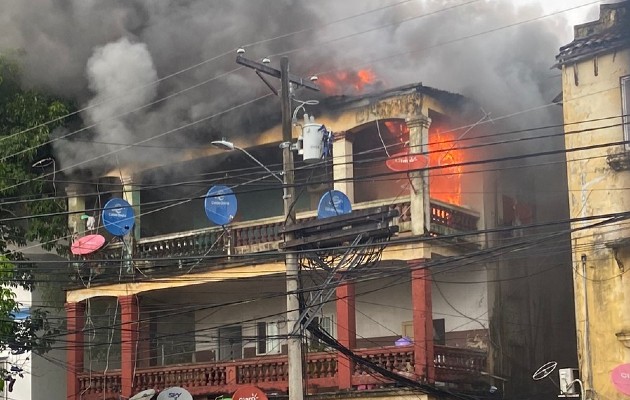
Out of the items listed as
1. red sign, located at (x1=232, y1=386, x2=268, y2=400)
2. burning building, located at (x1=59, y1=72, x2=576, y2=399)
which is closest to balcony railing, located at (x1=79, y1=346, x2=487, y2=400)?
burning building, located at (x1=59, y1=72, x2=576, y2=399)

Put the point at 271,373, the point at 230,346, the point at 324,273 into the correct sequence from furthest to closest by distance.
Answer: the point at 230,346 < the point at 271,373 < the point at 324,273

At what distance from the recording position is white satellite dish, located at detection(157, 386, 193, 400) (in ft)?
80.2

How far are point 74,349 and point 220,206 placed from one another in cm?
578

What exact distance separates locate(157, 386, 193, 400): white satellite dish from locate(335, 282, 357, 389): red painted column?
3570mm

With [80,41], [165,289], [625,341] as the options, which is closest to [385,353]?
[625,341]

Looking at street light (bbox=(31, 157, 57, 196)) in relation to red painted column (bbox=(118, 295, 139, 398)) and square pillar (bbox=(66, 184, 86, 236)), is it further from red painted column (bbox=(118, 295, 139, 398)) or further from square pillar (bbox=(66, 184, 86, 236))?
red painted column (bbox=(118, 295, 139, 398))

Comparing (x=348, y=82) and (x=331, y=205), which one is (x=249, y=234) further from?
(x=348, y=82)

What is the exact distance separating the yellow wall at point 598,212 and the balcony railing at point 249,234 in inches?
125

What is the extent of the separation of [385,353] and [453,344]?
101 inches

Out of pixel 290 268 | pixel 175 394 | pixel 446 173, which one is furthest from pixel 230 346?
pixel 290 268

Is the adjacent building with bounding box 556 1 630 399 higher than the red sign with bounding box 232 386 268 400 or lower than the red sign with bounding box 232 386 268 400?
higher

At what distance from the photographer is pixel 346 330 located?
75.6 feet

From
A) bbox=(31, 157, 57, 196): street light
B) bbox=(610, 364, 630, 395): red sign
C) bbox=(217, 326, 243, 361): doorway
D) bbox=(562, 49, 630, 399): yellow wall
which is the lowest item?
bbox=(610, 364, 630, 395): red sign

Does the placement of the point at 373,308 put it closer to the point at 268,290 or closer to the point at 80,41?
the point at 268,290
